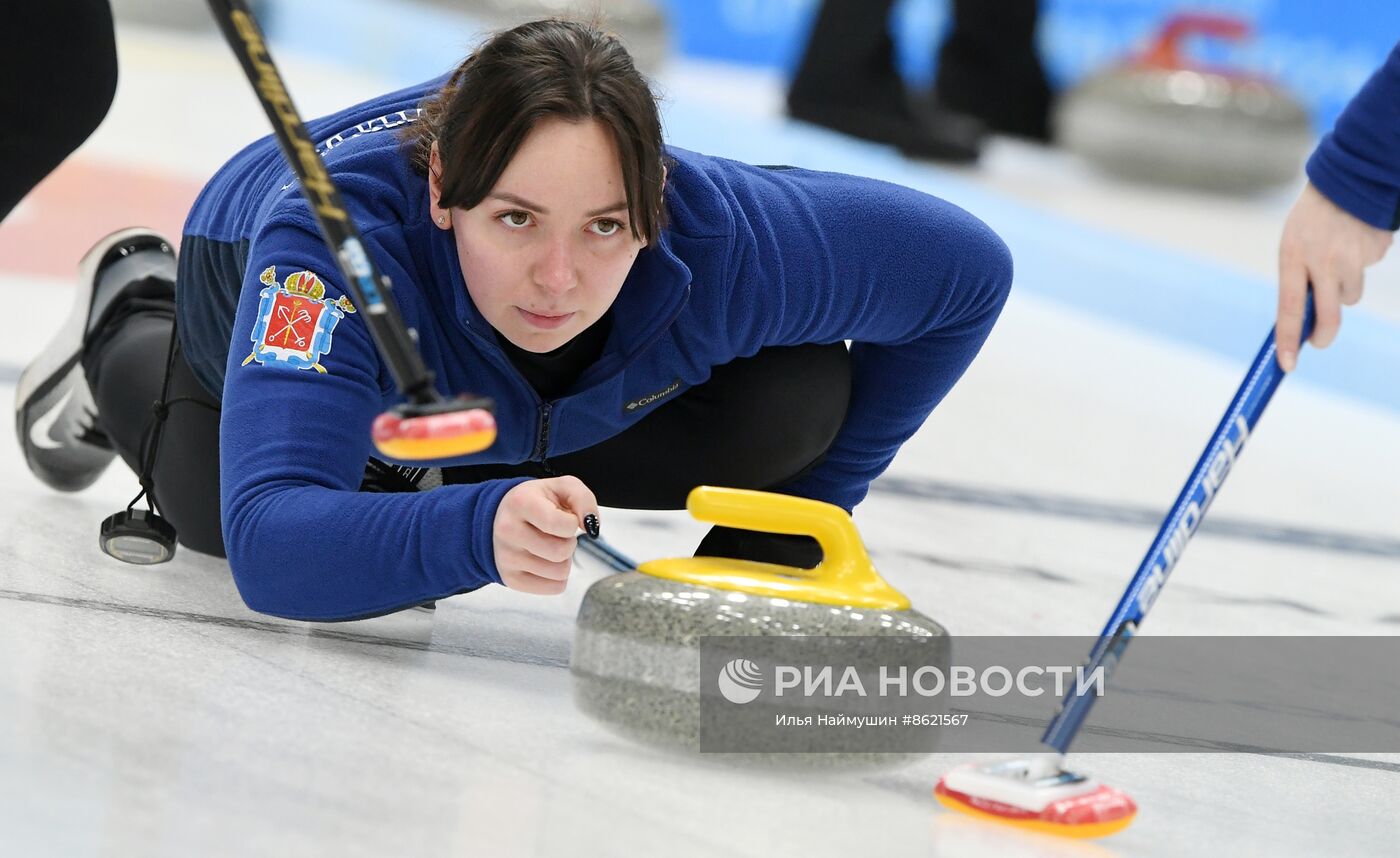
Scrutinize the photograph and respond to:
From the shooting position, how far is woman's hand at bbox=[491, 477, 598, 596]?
4.12 feet

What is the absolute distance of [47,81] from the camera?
1.64 meters

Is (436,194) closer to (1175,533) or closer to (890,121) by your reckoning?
(1175,533)

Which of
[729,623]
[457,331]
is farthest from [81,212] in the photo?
[729,623]

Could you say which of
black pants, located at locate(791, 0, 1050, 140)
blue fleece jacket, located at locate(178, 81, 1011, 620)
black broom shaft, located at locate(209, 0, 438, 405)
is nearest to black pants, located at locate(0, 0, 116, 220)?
blue fleece jacket, located at locate(178, 81, 1011, 620)

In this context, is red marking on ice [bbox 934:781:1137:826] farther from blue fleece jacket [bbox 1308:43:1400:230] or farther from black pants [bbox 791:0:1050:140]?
black pants [bbox 791:0:1050:140]

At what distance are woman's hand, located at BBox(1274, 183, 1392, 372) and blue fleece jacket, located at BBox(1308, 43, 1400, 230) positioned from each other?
1 centimetres

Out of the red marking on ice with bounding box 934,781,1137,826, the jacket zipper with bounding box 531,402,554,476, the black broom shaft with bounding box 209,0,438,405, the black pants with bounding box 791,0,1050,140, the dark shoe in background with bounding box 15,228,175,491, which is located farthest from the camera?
the black pants with bounding box 791,0,1050,140

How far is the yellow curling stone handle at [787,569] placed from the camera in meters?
1.26

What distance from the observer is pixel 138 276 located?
6.64 ft

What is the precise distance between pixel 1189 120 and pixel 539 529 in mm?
4506

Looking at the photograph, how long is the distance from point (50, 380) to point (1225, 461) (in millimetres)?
1265

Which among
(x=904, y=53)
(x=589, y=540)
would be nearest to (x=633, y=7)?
(x=904, y=53)

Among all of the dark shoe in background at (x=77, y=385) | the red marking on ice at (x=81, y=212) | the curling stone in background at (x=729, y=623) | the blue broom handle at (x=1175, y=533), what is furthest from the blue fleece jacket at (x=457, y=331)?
the red marking on ice at (x=81, y=212)

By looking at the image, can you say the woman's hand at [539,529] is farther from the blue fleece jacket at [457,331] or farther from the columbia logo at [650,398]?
the columbia logo at [650,398]
